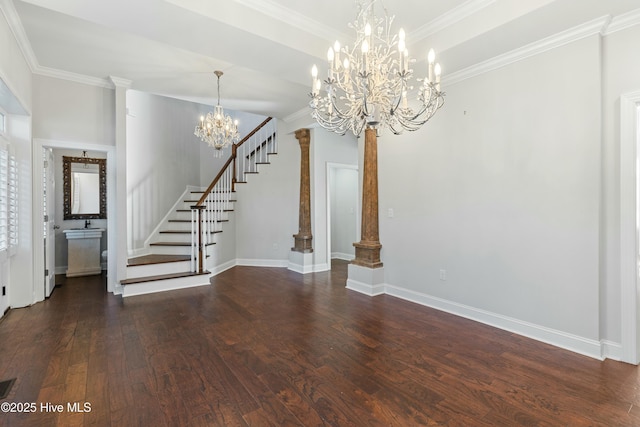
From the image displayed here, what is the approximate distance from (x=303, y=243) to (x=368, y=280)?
1923mm

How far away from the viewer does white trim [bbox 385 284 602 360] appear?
261 centimetres

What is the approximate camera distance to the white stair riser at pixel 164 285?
426 cm

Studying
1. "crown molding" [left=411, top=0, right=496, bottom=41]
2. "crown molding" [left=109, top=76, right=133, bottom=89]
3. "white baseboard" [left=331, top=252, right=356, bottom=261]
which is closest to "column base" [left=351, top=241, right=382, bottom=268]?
"crown molding" [left=411, top=0, right=496, bottom=41]

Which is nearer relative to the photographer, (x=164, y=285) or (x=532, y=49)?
(x=532, y=49)

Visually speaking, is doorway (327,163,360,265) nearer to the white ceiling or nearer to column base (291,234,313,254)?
column base (291,234,313,254)

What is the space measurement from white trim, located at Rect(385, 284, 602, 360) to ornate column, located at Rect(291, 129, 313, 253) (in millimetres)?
2333

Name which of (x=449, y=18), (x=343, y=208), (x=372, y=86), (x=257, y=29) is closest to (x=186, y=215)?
(x=343, y=208)

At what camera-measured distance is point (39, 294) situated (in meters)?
3.97

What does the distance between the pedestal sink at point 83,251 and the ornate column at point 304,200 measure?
358cm

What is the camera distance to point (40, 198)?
3.93 meters

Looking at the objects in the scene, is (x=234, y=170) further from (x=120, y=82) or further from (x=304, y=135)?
(x=120, y=82)

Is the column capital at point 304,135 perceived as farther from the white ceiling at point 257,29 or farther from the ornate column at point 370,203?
the white ceiling at point 257,29

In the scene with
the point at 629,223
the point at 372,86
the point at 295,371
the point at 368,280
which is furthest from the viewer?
the point at 368,280

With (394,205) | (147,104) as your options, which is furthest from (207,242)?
(394,205)
